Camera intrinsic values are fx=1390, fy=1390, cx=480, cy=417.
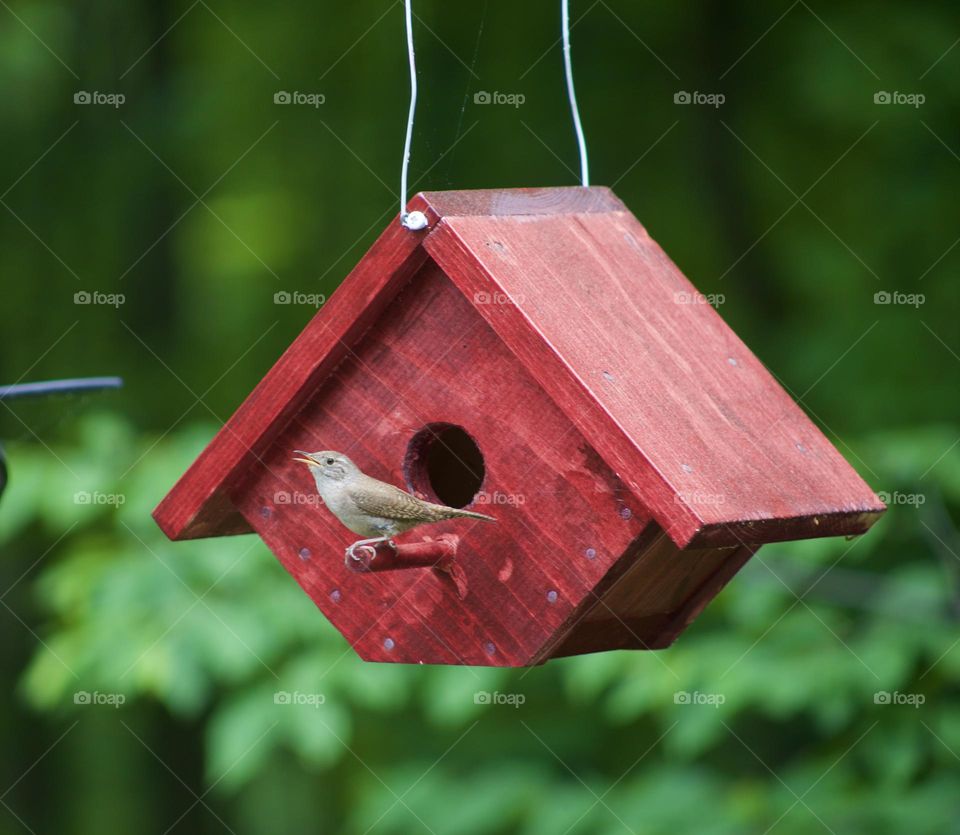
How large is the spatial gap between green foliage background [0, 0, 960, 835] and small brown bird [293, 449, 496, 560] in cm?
130

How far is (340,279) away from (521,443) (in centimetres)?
427

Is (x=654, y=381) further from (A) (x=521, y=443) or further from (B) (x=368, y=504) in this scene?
(B) (x=368, y=504)

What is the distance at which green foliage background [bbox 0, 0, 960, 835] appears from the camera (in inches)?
170

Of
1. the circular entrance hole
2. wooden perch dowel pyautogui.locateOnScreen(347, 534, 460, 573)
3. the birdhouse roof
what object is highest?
the birdhouse roof

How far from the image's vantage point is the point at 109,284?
24.2 feet

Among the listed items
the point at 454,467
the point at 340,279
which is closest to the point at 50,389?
the point at 454,467

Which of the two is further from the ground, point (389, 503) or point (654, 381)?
point (654, 381)

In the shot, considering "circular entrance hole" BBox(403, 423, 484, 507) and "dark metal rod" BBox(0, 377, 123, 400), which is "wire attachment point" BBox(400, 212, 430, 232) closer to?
"circular entrance hole" BBox(403, 423, 484, 507)

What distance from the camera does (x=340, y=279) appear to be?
690cm

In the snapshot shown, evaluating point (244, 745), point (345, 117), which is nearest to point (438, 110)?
point (345, 117)

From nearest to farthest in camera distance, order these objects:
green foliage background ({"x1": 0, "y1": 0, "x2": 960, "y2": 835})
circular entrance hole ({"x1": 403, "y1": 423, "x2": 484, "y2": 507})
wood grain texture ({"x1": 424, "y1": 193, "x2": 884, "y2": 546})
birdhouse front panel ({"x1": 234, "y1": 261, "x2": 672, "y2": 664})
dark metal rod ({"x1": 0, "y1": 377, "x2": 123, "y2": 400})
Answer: wood grain texture ({"x1": 424, "y1": 193, "x2": 884, "y2": 546}) < birdhouse front panel ({"x1": 234, "y1": 261, "x2": 672, "y2": 664}) < dark metal rod ({"x1": 0, "y1": 377, "x2": 123, "y2": 400}) < circular entrance hole ({"x1": 403, "y1": 423, "x2": 484, "y2": 507}) < green foliage background ({"x1": 0, "y1": 0, "x2": 960, "y2": 835})

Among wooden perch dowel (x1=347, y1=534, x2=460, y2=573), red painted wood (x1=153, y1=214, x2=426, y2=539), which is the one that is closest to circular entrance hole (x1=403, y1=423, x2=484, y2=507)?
wooden perch dowel (x1=347, y1=534, x2=460, y2=573)

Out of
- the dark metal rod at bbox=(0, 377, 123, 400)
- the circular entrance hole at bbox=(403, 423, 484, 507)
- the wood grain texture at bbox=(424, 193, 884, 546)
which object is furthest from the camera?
the circular entrance hole at bbox=(403, 423, 484, 507)

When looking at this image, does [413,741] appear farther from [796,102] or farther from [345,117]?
[796,102]
